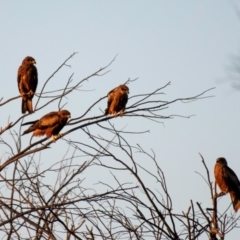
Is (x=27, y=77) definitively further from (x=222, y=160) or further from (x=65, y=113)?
(x=222, y=160)

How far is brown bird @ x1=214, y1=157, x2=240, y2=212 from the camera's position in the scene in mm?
8367

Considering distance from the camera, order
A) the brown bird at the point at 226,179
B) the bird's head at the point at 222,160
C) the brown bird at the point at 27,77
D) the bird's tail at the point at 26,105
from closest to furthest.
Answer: the bird's tail at the point at 26,105, the brown bird at the point at 226,179, the brown bird at the point at 27,77, the bird's head at the point at 222,160

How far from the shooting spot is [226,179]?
8.60 m

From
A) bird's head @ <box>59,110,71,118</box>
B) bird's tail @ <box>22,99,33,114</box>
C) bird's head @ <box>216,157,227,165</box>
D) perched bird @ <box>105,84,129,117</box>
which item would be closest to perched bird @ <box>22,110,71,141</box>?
bird's head @ <box>59,110,71,118</box>

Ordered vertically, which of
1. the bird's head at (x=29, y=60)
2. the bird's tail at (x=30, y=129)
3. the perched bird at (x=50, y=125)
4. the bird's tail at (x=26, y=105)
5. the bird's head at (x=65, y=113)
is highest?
the bird's head at (x=29, y=60)

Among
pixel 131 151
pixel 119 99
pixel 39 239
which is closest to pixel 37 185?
pixel 39 239

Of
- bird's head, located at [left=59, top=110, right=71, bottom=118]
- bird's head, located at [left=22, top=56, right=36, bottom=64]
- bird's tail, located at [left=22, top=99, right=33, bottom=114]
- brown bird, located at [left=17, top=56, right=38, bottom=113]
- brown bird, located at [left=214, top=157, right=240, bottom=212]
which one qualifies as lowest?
brown bird, located at [left=214, top=157, right=240, bottom=212]

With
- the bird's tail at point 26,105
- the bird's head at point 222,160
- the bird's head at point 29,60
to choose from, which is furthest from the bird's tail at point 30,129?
the bird's head at point 222,160

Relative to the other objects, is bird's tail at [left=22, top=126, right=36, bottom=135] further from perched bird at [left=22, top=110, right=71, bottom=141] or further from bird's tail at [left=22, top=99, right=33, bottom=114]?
bird's tail at [left=22, top=99, right=33, bottom=114]

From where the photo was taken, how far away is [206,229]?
14.7ft

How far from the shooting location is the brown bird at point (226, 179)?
8.37 meters

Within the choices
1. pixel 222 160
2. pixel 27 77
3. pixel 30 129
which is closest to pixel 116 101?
pixel 27 77

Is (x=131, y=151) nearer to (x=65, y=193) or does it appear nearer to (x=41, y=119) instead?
(x=65, y=193)

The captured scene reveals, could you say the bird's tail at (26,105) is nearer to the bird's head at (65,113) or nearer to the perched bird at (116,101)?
the bird's head at (65,113)
